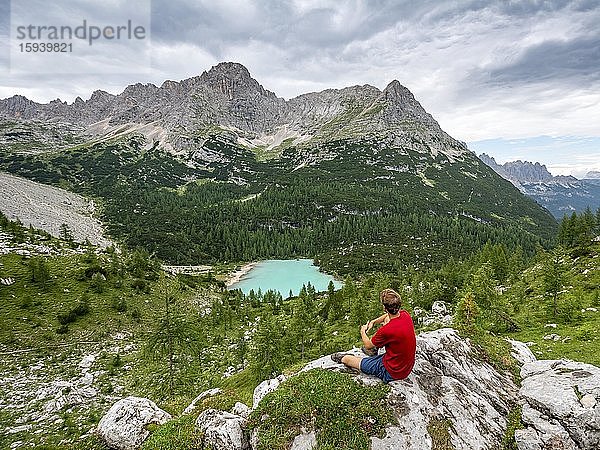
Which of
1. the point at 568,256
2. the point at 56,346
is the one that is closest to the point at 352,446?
Answer: the point at 56,346

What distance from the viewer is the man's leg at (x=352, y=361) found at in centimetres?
1128

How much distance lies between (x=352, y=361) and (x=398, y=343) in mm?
2020

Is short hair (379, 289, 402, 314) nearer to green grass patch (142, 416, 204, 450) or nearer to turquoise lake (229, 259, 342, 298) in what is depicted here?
green grass patch (142, 416, 204, 450)

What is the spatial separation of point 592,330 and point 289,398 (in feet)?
81.9

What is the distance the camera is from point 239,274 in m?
131

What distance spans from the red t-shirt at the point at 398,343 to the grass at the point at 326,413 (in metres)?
0.66

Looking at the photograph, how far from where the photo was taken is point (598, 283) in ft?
126

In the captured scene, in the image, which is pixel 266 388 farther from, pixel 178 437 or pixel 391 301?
pixel 391 301

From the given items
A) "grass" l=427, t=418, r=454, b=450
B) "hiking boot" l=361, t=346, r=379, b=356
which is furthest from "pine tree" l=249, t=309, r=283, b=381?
"grass" l=427, t=418, r=454, b=450

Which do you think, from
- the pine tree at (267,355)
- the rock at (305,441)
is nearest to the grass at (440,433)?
the rock at (305,441)

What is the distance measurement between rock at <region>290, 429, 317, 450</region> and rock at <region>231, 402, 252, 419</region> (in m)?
2.16

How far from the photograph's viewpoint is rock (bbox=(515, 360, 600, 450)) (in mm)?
9766

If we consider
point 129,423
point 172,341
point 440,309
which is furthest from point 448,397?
point 440,309

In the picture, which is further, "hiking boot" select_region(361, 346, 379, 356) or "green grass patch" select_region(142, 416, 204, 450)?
"hiking boot" select_region(361, 346, 379, 356)
